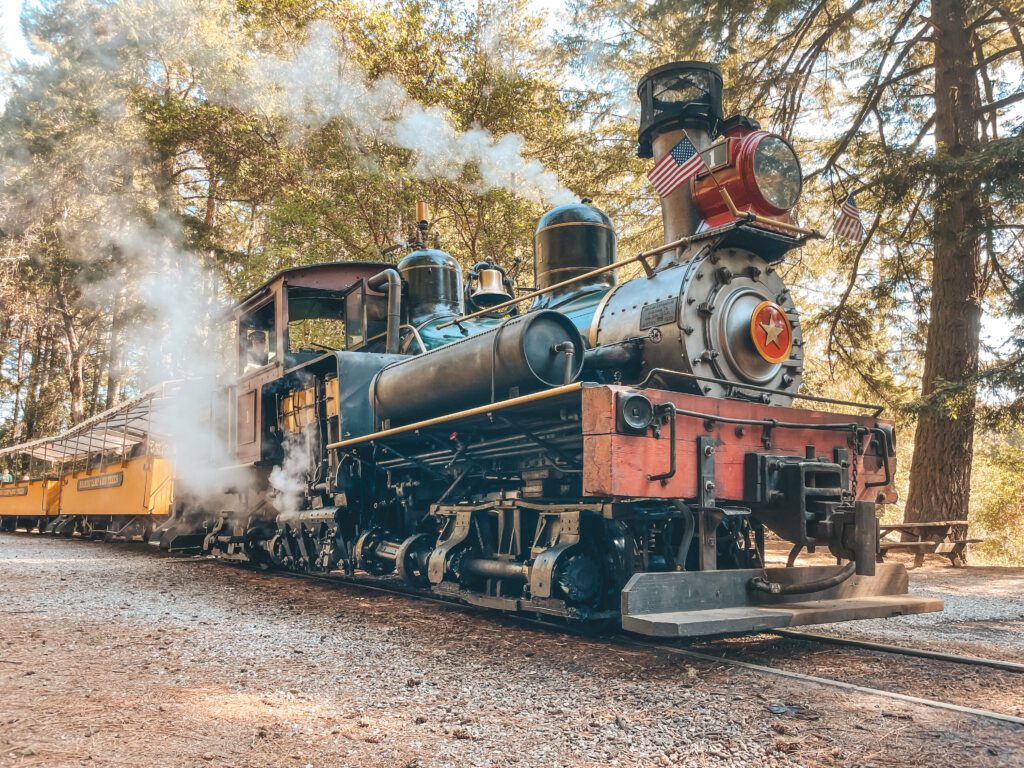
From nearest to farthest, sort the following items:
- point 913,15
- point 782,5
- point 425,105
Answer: point 782,5
point 913,15
point 425,105

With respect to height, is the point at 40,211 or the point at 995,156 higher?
the point at 40,211

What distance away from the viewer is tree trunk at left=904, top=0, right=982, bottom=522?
10.1 m

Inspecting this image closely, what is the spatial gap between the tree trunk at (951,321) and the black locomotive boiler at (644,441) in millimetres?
6096

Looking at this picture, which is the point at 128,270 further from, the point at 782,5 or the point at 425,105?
the point at 782,5

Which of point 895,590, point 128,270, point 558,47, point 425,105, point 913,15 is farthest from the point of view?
point 128,270

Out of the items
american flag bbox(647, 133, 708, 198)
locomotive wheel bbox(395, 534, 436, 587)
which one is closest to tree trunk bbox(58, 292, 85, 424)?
locomotive wheel bbox(395, 534, 436, 587)

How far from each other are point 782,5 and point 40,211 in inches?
913

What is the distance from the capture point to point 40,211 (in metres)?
24.4

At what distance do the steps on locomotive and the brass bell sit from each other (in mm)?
4122

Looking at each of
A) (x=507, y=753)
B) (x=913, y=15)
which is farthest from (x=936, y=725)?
(x=913, y=15)

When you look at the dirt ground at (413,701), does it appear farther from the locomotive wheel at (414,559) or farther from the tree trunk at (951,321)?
the tree trunk at (951,321)

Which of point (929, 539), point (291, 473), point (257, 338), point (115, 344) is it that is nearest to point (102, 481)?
point (257, 338)

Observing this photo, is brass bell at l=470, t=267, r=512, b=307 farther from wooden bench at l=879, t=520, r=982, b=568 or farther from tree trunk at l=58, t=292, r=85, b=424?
tree trunk at l=58, t=292, r=85, b=424

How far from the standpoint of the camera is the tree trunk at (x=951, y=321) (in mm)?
10117
